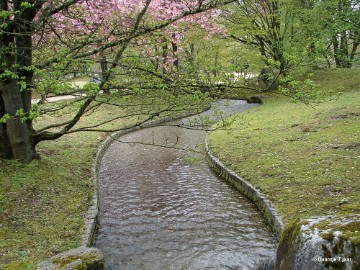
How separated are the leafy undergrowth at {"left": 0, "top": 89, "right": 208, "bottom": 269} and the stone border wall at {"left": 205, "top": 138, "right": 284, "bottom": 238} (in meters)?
2.92

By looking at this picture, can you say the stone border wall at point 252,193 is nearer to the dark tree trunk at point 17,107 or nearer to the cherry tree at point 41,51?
the cherry tree at point 41,51

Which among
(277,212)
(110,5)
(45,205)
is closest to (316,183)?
(277,212)

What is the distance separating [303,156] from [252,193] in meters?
3.07

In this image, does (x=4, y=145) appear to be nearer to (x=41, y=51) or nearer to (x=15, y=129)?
(x=15, y=129)

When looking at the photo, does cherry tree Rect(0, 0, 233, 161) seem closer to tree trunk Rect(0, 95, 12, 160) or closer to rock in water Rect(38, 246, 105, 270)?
tree trunk Rect(0, 95, 12, 160)

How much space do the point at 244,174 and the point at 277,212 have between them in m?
3.13

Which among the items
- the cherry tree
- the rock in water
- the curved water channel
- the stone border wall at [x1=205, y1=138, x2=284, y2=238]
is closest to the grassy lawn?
the stone border wall at [x1=205, y1=138, x2=284, y2=238]

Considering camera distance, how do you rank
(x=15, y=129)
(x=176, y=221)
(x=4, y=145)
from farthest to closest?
1. (x=4, y=145)
2. (x=15, y=129)
3. (x=176, y=221)

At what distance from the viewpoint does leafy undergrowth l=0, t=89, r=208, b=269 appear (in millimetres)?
7176

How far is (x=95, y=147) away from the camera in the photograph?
16.9 m

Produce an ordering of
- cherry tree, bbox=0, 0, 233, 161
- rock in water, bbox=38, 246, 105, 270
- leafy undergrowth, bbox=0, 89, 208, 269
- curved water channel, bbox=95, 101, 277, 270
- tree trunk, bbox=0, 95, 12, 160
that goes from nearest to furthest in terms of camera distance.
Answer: rock in water, bbox=38, 246, 105, 270 < leafy undergrowth, bbox=0, 89, 208, 269 < curved water channel, bbox=95, 101, 277, 270 < cherry tree, bbox=0, 0, 233, 161 < tree trunk, bbox=0, 95, 12, 160

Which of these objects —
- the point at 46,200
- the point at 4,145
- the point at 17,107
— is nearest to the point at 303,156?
the point at 46,200

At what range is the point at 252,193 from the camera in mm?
10445

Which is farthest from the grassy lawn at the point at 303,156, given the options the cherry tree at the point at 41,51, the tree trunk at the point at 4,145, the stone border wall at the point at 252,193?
the tree trunk at the point at 4,145
